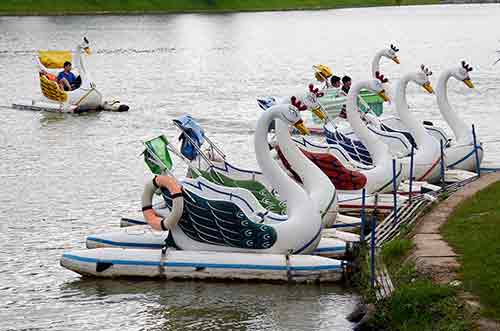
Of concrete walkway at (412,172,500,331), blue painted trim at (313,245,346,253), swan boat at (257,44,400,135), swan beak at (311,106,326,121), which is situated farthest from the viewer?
swan boat at (257,44,400,135)

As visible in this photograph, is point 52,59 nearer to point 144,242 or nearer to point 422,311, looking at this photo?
point 144,242

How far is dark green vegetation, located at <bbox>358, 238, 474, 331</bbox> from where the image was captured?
41.8ft

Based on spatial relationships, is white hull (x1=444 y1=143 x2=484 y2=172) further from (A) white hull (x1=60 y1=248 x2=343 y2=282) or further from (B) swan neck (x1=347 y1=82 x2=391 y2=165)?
(A) white hull (x1=60 y1=248 x2=343 y2=282)

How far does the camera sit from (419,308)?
43.5ft

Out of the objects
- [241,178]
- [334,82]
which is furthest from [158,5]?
[241,178]

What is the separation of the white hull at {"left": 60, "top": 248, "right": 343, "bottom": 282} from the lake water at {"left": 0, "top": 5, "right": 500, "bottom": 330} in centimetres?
17

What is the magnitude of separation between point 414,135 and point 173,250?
7.63m

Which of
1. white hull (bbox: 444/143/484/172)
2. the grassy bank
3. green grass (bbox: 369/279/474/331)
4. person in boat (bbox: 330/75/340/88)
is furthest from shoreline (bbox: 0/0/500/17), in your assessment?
green grass (bbox: 369/279/474/331)

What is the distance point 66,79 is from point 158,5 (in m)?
74.9

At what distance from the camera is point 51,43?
74562mm

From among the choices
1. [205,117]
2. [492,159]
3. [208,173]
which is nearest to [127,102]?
[205,117]

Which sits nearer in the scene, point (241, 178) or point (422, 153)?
point (241, 178)

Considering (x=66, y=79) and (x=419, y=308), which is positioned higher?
(x=66, y=79)

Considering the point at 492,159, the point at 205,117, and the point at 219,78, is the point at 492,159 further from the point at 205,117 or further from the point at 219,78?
the point at 219,78
